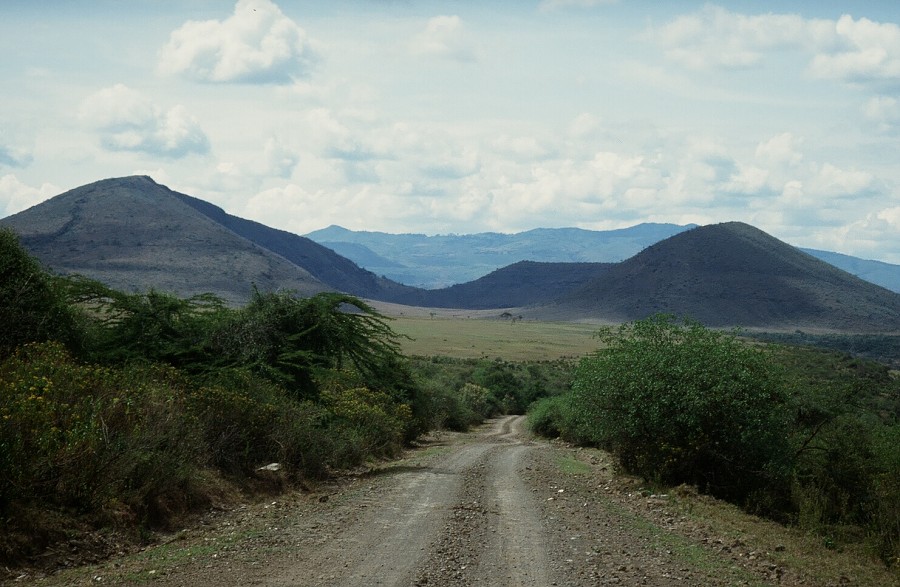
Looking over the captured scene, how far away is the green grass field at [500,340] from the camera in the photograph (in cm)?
12194

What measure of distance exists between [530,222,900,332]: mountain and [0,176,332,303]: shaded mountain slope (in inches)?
2931

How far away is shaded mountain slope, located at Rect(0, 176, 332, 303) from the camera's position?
15738 cm

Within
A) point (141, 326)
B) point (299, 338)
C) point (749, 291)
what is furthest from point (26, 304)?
point (749, 291)

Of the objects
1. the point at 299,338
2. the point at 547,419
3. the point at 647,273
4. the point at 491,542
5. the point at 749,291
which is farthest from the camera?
the point at 647,273

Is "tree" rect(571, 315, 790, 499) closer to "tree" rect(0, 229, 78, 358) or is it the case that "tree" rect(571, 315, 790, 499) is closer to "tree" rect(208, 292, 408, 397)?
"tree" rect(208, 292, 408, 397)

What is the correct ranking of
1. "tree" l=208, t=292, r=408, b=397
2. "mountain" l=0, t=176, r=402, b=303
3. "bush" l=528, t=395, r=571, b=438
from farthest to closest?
"mountain" l=0, t=176, r=402, b=303
"bush" l=528, t=395, r=571, b=438
"tree" l=208, t=292, r=408, b=397

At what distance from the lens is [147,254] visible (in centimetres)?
17475

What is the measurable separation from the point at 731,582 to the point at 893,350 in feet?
405

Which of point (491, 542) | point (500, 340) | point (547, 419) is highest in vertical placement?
point (491, 542)

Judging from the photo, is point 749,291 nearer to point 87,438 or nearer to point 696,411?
point 696,411

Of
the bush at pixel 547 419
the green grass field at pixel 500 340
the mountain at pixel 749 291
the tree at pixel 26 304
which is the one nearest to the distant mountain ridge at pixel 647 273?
the mountain at pixel 749 291

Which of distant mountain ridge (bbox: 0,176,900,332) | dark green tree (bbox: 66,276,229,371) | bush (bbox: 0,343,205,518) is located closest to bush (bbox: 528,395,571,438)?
dark green tree (bbox: 66,276,229,371)

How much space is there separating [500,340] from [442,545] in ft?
458

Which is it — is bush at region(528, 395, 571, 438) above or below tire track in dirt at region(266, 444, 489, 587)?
below
